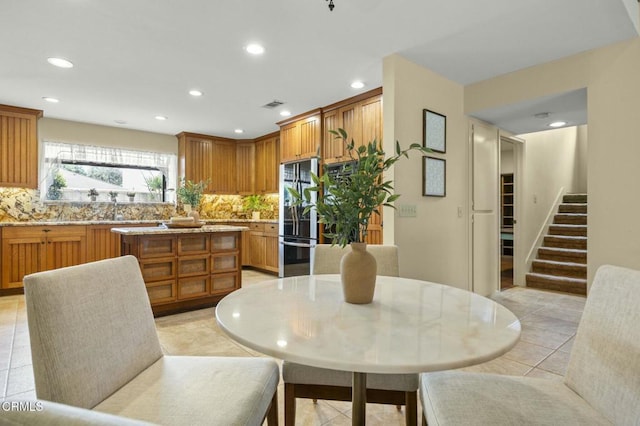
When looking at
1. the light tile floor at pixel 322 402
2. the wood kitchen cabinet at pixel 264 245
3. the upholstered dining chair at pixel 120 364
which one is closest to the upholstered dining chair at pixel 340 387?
the upholstered dining chair at pixel 120 364

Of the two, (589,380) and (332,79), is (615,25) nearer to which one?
(332,79)

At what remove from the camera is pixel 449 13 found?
2.31m

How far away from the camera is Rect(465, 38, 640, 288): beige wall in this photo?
2.63 metres

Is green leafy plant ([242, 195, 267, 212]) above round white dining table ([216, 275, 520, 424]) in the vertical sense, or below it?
above

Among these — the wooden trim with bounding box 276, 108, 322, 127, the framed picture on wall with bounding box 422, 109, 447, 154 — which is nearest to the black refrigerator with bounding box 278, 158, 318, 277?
the wooden trim with bounding box 276, 108, 322, 127

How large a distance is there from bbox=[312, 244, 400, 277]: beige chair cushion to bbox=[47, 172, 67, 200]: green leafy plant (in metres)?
5.14

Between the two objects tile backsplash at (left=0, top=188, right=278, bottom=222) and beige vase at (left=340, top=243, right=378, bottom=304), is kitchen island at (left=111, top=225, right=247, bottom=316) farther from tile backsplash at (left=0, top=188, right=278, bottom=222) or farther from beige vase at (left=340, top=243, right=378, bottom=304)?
beige vase at (left=340, top=243, right=378, bottom=304)

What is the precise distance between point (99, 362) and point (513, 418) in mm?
1218

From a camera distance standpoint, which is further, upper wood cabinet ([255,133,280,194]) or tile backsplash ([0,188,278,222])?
upper wood cabinet ([255,133,280,194])

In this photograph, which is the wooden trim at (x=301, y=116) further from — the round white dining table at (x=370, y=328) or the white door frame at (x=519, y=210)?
the round white dining table at (x=370, y=328)

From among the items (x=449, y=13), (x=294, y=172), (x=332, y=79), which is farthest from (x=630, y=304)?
(x=294, y=172)

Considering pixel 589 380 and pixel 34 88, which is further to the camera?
pixel 34 88

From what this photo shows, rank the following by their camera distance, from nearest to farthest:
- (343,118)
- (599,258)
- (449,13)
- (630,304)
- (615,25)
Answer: (630,304), (449,13), (615,25), (599,258), (343,118)

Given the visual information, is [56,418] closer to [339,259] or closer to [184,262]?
[339,259]
